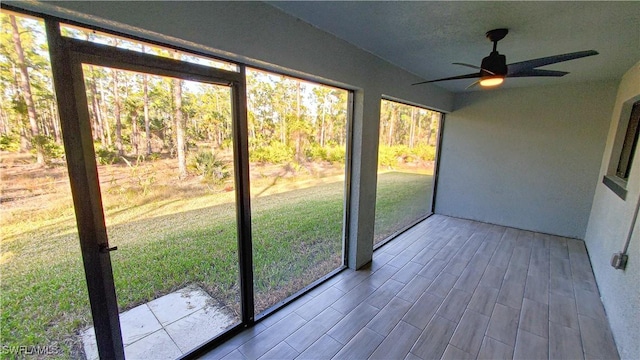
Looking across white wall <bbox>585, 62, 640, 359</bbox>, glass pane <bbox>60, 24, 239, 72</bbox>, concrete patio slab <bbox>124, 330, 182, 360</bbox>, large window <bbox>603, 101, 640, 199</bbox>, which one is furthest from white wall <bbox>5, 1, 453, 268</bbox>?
large window <bbox>603, 101, 640, 199</bbox>

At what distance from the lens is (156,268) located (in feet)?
5.65

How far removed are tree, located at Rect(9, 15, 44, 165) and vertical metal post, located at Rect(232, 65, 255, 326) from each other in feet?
2.99

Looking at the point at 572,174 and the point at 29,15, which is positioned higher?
the point at 29,15

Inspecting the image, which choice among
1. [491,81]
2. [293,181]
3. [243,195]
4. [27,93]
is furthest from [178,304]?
[491,81]

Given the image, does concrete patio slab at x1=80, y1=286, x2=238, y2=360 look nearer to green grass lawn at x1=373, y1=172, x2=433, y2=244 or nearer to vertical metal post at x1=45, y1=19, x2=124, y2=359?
vertical metal post at x1=45, y1=19, x2=124, y2=359

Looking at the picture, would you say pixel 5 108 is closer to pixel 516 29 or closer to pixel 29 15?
pixel 29 15

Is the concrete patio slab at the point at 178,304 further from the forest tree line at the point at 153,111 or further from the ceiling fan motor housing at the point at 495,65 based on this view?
the ceiling fan motor housing at the point at 495,65

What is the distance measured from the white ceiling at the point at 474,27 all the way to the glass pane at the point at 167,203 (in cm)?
94

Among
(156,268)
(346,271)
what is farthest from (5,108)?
(346,271)

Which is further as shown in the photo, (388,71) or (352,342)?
(388,71)

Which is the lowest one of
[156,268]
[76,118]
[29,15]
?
[156,268]

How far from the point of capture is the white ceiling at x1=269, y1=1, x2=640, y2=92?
1.61 meters

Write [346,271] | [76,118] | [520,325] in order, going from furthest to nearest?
[346,271], [520,325], [76,118]

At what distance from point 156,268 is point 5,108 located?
115cm
